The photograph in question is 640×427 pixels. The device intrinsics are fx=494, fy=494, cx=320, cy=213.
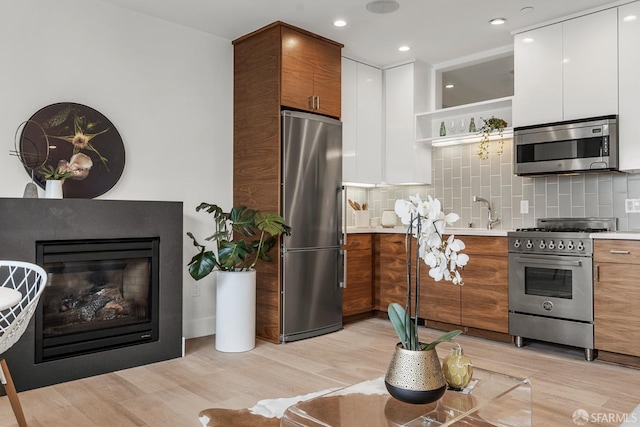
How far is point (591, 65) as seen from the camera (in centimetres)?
376

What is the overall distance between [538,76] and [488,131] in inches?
25.5

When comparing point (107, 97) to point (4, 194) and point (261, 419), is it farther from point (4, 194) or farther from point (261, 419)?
point (261, 419)

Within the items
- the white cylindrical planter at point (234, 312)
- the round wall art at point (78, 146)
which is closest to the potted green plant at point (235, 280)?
the white cylindrical planter at point (234, 312)

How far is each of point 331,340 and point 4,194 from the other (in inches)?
102

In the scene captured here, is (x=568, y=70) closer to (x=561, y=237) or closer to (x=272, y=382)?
(x=561, y=237)

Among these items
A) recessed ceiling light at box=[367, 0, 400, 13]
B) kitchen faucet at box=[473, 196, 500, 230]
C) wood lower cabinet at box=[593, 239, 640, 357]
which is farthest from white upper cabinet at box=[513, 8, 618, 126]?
recessed ceiling light at box=[367, 0, 400, 13]

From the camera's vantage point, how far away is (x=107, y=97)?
3652 mm

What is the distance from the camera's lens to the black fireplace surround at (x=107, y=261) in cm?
290

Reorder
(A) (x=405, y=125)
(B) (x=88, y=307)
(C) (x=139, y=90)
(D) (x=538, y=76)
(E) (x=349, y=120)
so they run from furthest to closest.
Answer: (A) (x=405, y=125) → (E) (x=349, y=120) → (D) (x=538, y=76) → (C) (x=139, y=90) → (B) (x=88, y=307)

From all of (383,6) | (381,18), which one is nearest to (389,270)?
(381,18)

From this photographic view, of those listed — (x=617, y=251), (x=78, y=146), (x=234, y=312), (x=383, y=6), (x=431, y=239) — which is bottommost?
(x=234, y=312)

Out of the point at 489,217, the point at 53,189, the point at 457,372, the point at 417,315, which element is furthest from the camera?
the point at 489,217

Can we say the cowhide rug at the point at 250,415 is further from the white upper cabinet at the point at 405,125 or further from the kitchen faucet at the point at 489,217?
the white upper cabinet at the point at 405,125

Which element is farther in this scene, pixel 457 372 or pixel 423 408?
pixel 457 372
